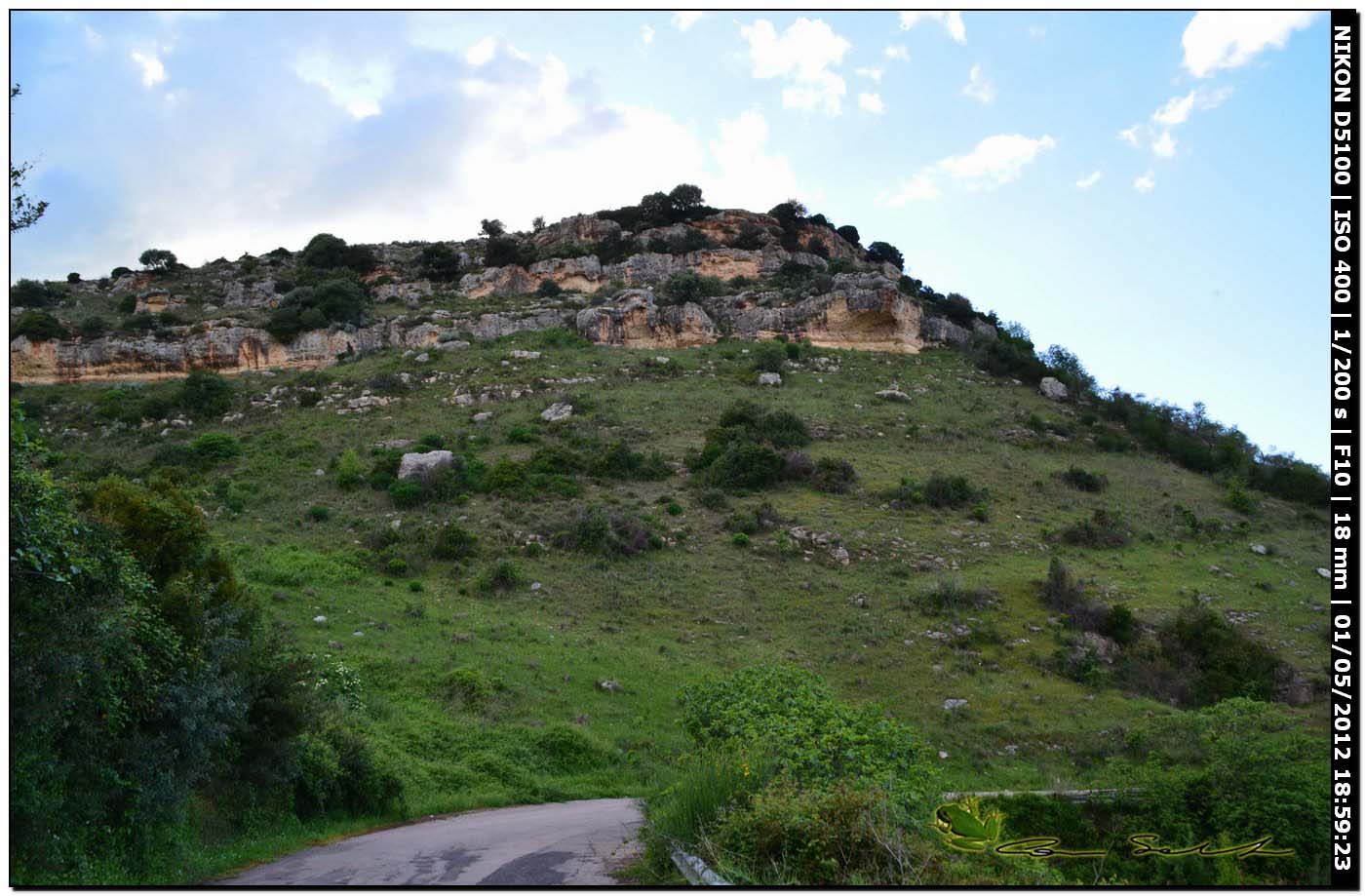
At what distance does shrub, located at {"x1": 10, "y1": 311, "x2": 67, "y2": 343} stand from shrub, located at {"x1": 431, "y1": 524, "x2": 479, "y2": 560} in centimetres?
3975

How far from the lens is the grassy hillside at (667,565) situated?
53.2 feet

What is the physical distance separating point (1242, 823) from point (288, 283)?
6930cm

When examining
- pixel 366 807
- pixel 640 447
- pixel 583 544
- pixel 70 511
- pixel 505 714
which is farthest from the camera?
pixel 640 447

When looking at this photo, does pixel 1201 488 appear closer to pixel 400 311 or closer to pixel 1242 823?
pixel 1242 823

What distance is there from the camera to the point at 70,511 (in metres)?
6.96

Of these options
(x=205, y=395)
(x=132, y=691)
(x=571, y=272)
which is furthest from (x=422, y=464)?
(x=571, y=272)

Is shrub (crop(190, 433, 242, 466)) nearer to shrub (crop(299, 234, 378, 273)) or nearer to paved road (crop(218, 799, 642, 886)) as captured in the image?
paved road (crop(218, 799, 642, 886))

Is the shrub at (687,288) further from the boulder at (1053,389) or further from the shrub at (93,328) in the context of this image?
the shrub at (93,328)

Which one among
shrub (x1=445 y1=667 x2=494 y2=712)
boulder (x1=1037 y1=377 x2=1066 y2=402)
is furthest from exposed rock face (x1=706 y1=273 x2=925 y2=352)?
shrub (x1=445 y1=667 x2=494 y2=712)

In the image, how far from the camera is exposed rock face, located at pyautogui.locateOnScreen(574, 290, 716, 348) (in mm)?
54625

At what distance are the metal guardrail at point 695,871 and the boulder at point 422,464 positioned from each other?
2709cm

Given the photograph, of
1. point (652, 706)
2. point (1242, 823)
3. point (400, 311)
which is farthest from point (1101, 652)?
point (400, 311)

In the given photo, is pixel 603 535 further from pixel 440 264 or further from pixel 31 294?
pixel 31 294

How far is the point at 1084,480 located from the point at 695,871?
33.8m
